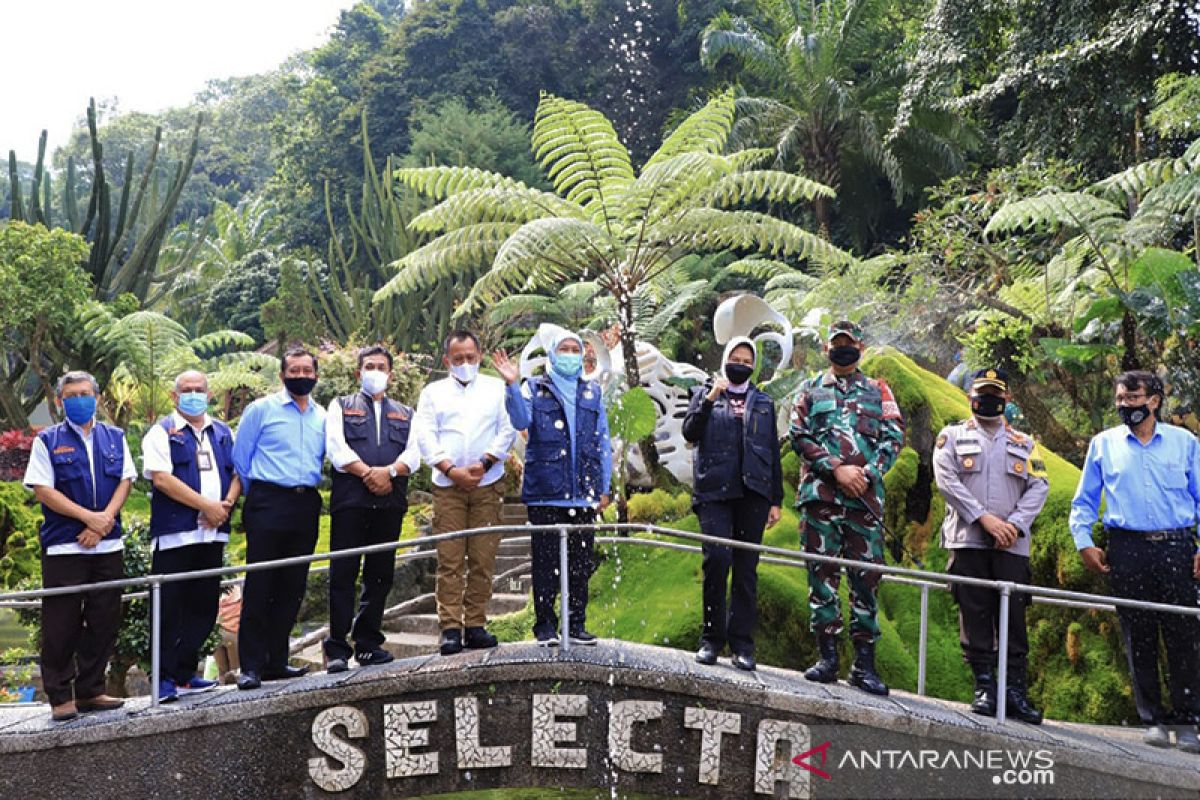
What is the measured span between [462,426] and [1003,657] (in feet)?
9.42

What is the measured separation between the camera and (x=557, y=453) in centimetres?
608

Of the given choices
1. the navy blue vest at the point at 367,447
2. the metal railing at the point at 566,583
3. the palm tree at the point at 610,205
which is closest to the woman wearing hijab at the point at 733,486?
the metal railing at the point at 566,583

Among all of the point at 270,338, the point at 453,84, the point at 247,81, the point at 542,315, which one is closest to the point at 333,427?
the point at 542,315

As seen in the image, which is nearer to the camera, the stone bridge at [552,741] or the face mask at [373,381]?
the stone bridge at [552,741]

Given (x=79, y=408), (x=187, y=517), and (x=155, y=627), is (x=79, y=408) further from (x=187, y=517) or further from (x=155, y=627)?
(x=155, y=627)

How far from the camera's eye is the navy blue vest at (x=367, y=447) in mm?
6008

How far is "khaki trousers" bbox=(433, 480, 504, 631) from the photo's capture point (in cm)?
599

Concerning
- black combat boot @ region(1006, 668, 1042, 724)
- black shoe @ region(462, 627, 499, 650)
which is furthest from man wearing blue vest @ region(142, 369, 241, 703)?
black combat boot @ region(1006, 668, 1042, 724)

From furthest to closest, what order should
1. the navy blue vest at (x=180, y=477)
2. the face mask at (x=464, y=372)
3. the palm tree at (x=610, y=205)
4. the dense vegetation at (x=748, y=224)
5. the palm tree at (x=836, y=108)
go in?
1. the palm tree at (x=836, y=108)
2. the palm tree at (x=610, y=205)
3. the dense vegetation at (x=748, y=224)
4. the face mask at (x=464, y=372)
5. the navy blue vest at (x=180, y=477)

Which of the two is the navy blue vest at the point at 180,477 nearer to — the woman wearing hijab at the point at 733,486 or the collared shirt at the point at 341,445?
the collared shirt at the point at 341,445

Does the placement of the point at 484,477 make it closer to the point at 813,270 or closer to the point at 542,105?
the point at 542,105

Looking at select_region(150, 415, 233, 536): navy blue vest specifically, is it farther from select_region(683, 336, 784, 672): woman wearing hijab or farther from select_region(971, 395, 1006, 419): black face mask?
select_region(971, 395, 1006, 419): black face mask

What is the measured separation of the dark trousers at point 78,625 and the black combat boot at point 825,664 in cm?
345

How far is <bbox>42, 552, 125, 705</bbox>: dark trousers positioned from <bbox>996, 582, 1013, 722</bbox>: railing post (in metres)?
4.20
